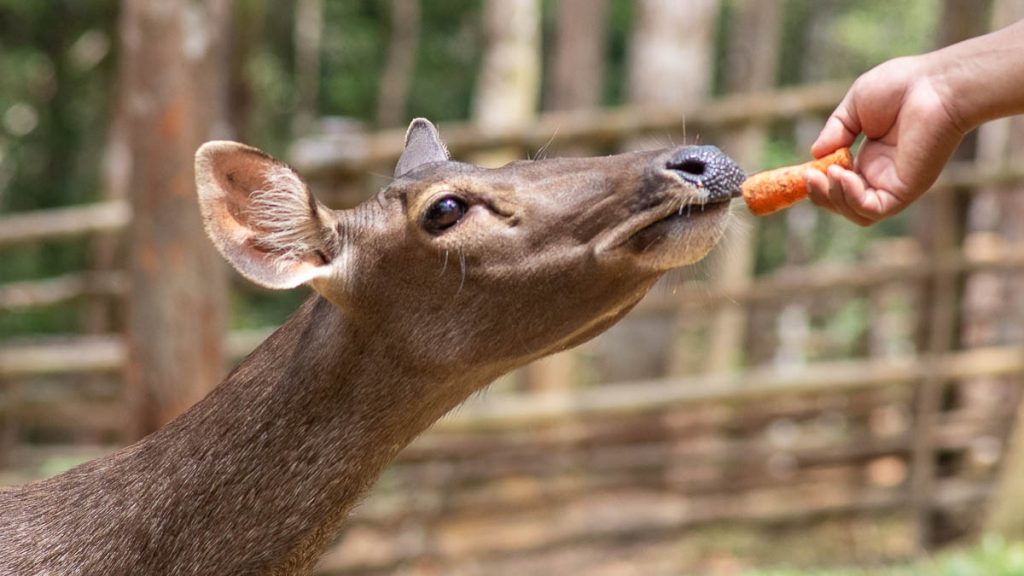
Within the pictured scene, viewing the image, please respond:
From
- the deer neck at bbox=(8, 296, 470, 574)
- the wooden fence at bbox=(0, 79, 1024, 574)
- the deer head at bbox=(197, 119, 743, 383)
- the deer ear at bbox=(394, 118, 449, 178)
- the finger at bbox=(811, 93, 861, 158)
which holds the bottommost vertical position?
the wooden fence at bbox=(0, 79, 1024, 574)

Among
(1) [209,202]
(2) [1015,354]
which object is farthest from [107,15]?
(1) [209,202]

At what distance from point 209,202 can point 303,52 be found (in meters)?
18.0

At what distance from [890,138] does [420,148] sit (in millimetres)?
1220

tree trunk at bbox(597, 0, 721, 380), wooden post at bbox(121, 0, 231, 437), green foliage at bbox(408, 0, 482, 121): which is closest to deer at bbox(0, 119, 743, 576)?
wooden post at bbox(121, 0, 231, 437)

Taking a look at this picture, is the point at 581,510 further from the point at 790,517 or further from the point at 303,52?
the point at 303,52

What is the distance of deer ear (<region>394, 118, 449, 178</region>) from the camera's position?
3416 mm

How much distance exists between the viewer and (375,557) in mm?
8148

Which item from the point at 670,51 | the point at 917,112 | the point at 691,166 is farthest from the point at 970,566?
the point at 670,51

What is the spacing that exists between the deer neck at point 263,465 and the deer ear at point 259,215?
179 millimetres

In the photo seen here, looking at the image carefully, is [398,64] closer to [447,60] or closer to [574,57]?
[447,60]

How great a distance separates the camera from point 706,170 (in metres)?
2.76

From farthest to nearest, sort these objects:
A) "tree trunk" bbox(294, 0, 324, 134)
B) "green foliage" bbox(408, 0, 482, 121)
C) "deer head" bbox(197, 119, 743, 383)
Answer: "green foliage" bbox(408, 0, 482, 121), "tree trunk" bbox(294, 0, 324, 134), "deer head" bbox(197, 119, 743, 383)

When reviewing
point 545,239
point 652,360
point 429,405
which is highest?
point 545,239

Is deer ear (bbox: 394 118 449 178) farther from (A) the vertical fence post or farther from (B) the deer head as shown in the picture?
(A) the vertical fence post
